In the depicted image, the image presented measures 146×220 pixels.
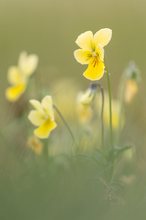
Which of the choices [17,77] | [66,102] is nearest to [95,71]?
[17,77]

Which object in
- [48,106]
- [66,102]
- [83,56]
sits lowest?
[48,106]

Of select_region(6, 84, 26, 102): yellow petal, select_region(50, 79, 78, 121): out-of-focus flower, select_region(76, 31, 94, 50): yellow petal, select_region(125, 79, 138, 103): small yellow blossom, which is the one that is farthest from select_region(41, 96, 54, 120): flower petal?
select_region(50, 79, 78, 121): out-of-focus flower

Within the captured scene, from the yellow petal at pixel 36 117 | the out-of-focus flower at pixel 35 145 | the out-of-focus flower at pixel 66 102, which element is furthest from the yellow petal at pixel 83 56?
the out-of-focus flower at pixel 66 102

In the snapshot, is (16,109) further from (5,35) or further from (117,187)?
(5,35)

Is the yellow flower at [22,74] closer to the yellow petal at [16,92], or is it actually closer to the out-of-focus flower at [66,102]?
the yellow petal at [16,92]

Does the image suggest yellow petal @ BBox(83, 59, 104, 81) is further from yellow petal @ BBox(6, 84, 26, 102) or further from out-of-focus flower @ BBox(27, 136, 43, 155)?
yellow petal @ BBox(6, 84, 26, 102)

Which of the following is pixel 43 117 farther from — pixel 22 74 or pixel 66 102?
pixel 66 102

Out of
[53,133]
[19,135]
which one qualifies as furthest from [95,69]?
[53,133]
